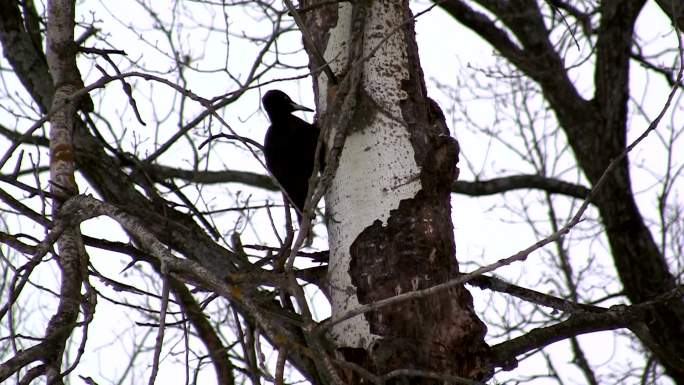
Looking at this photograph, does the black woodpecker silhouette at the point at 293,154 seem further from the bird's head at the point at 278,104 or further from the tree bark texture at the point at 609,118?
the tree bark texture at the point at 609,118

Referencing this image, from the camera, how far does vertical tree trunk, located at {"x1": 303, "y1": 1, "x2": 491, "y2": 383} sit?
105 inches

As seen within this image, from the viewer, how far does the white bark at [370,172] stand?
2824 millimetres

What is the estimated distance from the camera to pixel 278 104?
5004 millimetres

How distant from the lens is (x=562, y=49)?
21.5 ft

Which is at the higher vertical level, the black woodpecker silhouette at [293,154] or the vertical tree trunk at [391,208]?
the black woodpecker silhouette at [293,154]

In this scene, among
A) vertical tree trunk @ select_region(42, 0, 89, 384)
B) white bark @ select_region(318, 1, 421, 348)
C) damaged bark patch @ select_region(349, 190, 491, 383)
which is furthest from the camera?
white bark @ select_region(318, 1, 421, 348)

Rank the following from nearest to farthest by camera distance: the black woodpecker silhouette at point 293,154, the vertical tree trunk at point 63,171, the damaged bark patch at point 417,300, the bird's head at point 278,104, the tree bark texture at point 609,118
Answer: the vertical tree trunk at point 63,171, the damaged bark patch at point 417,300, the black woodpecker silhouette at point 293,154, the bird's head at point 278,104, the tree bark texture at point 609,118

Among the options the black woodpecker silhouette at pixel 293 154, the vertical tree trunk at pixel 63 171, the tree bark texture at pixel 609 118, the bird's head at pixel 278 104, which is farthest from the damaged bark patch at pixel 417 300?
the tree bark texture at pixel 609 118

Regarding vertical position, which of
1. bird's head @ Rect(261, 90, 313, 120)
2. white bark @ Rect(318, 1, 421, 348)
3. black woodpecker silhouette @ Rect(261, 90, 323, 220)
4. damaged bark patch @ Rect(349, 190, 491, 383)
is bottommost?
damaged bark patch @ Rect(349, 190, 491, 383)

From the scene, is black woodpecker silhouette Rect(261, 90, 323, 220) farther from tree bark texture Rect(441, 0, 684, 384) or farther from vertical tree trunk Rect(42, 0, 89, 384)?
tree bark texture Rect(441, 0, 684, 384)

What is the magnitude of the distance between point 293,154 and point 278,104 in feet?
2.11

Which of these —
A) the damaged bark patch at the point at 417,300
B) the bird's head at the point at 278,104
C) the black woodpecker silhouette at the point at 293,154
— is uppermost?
the bird's head at the point at 278,104

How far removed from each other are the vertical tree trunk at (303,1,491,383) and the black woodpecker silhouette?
3.59 feet

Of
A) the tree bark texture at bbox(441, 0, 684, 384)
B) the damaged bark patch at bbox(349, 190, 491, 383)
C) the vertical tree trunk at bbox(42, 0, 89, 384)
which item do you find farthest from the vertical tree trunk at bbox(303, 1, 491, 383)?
the tree bark texture at bbox(441, 0, 684, 384)
